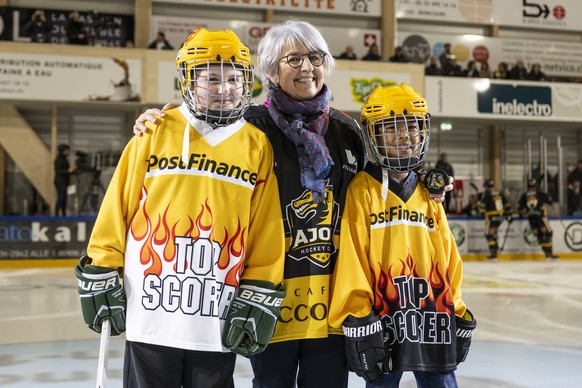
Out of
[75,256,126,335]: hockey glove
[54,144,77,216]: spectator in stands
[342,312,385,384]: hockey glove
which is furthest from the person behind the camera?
[54,144,77,216]: spectator in stands

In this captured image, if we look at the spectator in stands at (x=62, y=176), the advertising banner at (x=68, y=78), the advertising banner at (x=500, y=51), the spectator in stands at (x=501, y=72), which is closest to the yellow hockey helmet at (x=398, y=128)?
the advertising banner at (x=68, y=78)

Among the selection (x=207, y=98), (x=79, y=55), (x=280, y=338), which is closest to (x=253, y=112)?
(x=207, y=98)

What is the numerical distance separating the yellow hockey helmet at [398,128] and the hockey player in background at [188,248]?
19.7 inches

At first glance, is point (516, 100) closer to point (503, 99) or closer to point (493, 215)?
point (503, 99)

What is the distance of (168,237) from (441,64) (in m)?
14.3

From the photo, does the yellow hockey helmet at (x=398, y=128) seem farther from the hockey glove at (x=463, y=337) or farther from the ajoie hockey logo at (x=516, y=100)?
the ajoie hockey logo at (x=516, y=100)

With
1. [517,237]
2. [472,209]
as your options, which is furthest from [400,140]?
[472,209]

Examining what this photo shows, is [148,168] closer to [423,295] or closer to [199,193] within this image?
[199,193]

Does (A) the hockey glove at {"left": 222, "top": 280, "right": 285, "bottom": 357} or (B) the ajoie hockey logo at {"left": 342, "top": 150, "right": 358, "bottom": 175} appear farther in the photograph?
(B) the ajoie hockey logo at {"left": 342, "top": 150, "right": 358, "bottom": 175}

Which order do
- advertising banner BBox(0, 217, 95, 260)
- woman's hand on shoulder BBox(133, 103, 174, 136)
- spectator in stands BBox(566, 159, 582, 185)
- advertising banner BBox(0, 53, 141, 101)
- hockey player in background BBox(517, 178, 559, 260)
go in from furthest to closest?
spectator in stands BBox(566, 159, 582, 185)
hockey player in background BBox(517, 178, 559, 260)
advertising banner BBox(0, 53, 141, 101)
advertising banner BBox(0, 217, 95, 260)
woman's hand on shoulder BBox(133, 103, 174, 136)

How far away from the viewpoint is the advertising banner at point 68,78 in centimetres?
1176

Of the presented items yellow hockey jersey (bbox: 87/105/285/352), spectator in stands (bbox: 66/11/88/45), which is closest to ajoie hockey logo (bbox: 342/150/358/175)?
yellow hockey jersey (bbox: 87/105/285/352)

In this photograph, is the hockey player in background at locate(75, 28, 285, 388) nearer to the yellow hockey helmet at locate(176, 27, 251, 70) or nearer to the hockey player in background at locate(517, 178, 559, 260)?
the yellow hockey helmet at locate(176, 27, 251, 70)

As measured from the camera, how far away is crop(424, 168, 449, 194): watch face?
7.01ft
